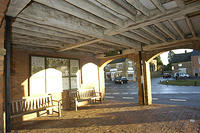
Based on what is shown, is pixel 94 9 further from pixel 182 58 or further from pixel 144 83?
pixel 182 58

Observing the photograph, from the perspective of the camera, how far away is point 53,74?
24.0 feet

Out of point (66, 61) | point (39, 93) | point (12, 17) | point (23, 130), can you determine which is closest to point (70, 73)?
point (66, 61)

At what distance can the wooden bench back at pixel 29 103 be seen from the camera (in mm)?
5484

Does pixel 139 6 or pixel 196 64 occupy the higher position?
pixel 139 6

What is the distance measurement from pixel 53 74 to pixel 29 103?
195cm

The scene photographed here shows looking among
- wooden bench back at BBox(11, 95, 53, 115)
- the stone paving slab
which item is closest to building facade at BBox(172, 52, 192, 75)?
the stone paving slab

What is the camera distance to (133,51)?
8.02 metres

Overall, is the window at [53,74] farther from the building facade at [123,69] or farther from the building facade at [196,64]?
the building facade at [196,64]

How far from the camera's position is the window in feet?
21.4

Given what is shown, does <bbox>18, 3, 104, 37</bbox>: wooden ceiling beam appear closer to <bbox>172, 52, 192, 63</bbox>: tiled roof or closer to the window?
the window

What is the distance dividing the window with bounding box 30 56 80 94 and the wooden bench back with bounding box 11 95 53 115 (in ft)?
1.22

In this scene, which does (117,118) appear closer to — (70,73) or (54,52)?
(70,73)

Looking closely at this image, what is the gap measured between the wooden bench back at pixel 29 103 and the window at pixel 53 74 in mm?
373

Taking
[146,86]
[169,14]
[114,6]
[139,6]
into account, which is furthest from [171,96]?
[114,6]
